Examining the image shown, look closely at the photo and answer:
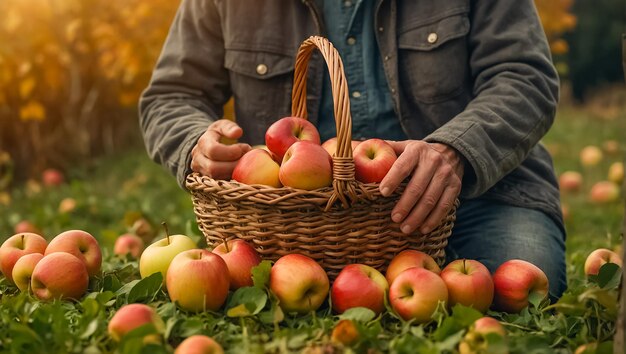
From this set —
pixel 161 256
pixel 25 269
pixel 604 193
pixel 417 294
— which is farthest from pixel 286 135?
pixel 604 193

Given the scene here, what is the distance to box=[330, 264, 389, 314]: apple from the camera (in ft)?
6.25

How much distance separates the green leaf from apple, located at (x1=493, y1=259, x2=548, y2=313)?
17.0 inches

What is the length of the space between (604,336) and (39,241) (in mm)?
1644

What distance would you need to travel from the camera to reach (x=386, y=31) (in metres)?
2.68

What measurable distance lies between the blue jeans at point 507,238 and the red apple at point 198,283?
40.2 inches

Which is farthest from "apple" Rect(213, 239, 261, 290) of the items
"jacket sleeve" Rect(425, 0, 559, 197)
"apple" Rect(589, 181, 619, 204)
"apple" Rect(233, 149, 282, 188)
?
"apple" Rect(589, 181, 619, 204)

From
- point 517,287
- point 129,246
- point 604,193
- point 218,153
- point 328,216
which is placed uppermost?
point 218,153

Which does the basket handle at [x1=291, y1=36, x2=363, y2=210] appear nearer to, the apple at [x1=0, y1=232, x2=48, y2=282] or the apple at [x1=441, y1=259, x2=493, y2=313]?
the apple at [x1=441, y1=259, x2=493, y2=313]

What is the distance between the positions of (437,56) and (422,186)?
2.55ft

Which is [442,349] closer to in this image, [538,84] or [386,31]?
[538,84]

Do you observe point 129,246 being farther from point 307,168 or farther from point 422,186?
point 422,186

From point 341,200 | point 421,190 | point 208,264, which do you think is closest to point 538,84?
point 421,190

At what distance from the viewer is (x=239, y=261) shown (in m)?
2.02

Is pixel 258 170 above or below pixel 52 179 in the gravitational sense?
above
